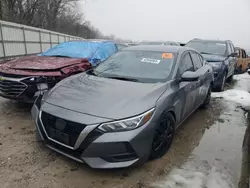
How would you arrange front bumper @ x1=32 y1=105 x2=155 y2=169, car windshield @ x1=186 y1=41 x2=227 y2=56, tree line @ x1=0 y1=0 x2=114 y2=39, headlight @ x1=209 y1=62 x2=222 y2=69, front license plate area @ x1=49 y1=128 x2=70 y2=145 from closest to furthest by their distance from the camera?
front bumper @ x1=32 y1=105 x2=155 y2=169 → front license plate area @ x1=49 y1=128 x2=70 y2=145 → headlight @ x1=209 y1=62 x2=222 y2=69 → car windshield @ x1=186 y1=41 x2=227 y2=56 → tree line @ x1=0 y1=0 x2=114 y2=39

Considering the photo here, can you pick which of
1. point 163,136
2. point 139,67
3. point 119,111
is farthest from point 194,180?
point 139,67

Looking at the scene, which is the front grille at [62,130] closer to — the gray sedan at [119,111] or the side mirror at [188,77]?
the gray sedan at [119,111]

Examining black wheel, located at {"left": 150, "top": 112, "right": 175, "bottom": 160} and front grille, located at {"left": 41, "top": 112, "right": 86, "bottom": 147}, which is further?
black wheel, located at {"left": 150, "top": 112, "right": 175, "bottom": 160}

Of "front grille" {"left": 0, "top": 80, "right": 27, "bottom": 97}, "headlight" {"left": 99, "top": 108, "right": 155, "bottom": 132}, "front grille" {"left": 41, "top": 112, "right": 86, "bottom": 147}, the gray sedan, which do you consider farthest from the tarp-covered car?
"headlight" {"left": 99, "top": 108, "right": 155, "bottom": 132}

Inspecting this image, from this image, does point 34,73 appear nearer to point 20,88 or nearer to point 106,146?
point 20,88

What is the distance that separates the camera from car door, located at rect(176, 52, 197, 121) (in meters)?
3.71

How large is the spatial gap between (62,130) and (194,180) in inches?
67.4

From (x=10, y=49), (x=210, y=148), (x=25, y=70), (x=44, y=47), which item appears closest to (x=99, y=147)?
(x=210, y=148)

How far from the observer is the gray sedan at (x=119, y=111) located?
8.36 feet

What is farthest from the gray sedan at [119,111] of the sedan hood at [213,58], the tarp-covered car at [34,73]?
the sedan hood at [213,58]

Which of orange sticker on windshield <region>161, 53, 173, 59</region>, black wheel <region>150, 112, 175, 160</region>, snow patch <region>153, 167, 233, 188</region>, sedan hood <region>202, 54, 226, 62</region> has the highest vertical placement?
orange sticker on windshield <region>161, 53, 173, 59</region>

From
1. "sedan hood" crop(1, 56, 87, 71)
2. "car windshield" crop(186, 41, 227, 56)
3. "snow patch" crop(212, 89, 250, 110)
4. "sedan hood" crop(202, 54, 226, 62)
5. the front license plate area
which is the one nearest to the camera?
the front license plate area

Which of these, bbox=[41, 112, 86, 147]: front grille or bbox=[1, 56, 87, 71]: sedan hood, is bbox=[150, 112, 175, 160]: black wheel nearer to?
bbox=[41, 112, 86, 147]: front grille

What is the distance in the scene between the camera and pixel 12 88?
421 centimetres
